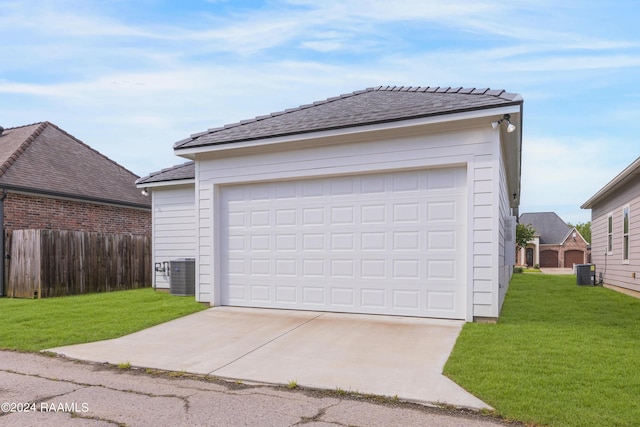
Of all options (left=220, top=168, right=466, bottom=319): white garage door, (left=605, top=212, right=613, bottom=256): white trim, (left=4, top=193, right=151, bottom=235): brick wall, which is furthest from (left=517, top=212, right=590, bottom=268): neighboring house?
(left=220, top=168, right=466, bottom=319): white garage door

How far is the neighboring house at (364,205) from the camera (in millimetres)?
7098

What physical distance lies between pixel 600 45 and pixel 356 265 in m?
7.87

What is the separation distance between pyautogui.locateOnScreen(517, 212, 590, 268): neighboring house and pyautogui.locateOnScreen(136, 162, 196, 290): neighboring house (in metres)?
41.1

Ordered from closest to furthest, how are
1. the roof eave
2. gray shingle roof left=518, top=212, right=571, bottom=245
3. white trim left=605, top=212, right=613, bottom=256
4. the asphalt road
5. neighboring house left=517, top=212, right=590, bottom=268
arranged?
the asphalt road, the roof eave, white trim left=605, top=212, right=613, bottom=256, neighboring house left=517, top=212, right=590, bottom=268, gray shingle roof left=518, top=212, right=571, bottom=245

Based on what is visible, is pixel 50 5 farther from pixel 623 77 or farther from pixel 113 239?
pixel 623 77

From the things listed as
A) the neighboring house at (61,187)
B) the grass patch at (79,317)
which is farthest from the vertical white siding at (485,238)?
the neighboring house at (61,187)

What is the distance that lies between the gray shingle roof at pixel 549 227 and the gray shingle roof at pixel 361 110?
44.1 metres

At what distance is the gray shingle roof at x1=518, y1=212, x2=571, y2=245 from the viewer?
47188mm

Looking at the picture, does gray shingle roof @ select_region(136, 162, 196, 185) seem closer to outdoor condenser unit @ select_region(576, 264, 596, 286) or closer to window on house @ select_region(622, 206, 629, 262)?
window on house @ select_region(622, 206, 629, 262)

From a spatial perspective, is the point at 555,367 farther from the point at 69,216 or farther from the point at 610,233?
the point at 69,216

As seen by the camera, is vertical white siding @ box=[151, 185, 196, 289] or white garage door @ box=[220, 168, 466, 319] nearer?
white garage door @ box=[220, 168, 466, 319]

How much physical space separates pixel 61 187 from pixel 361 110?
1065 cm

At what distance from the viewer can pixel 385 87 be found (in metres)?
10.6

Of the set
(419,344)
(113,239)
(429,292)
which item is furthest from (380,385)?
(113,239)
